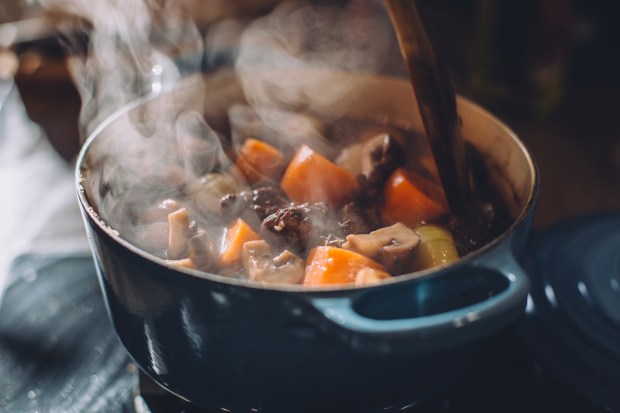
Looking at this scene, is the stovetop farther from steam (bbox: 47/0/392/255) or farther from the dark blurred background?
the dark blurred background

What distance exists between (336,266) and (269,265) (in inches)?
4.5

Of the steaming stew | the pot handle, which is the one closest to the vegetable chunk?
the steaming stew

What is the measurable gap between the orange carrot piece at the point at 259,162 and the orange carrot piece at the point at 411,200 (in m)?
0.25

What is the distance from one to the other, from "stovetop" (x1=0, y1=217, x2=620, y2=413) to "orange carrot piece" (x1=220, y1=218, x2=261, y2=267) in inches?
9.9

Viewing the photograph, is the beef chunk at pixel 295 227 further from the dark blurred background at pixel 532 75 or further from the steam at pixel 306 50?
the dark blurred background at pixel 532 75

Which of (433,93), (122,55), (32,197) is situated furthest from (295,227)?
(122,55)

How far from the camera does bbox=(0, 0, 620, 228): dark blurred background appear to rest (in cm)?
187

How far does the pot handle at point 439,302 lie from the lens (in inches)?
25.8

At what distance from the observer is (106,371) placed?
1.07 m

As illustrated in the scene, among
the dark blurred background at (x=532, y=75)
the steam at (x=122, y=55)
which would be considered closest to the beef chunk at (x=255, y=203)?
the steam at (x=122, y=55)

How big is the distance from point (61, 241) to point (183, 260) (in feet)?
2.03

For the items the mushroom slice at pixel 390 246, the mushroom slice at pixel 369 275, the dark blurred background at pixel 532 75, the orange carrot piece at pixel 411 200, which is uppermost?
the mushroom slice at pixel 369 275

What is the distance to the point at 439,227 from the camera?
43.4 inches

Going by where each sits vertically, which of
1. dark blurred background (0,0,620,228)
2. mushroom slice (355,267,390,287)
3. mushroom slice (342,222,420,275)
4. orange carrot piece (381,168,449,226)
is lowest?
dark blurred background (0,0,620,228)
